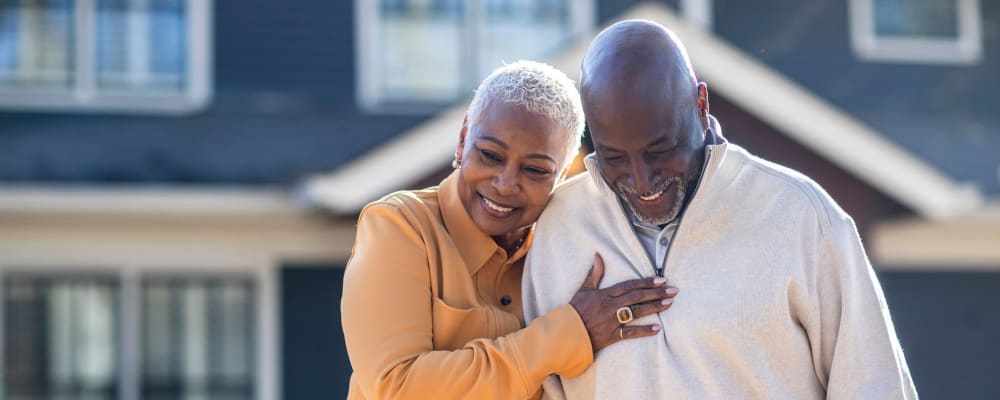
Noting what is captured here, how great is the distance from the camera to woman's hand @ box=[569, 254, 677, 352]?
296 cm

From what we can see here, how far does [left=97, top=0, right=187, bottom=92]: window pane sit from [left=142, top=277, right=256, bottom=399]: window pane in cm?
148

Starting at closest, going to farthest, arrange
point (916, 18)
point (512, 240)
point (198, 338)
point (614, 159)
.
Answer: point (614, 159)
point (512, 240)
point (198, 338)
point (916, 18)

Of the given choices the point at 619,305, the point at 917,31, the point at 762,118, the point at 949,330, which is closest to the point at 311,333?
the point at 762,118

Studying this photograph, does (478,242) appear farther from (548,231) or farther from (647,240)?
(647,240)

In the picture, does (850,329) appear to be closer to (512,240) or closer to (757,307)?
(757,307)

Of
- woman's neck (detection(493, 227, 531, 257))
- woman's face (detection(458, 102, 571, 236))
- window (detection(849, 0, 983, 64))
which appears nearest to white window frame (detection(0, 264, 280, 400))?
window (detection(849, 0, 983, 64))

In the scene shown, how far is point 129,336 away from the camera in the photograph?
9953mm

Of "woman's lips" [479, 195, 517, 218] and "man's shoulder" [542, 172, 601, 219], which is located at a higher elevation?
"man's shoulder" [542, 172, 601, 219]

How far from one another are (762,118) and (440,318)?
6478 mm

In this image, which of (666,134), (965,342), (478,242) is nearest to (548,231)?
(478,242)

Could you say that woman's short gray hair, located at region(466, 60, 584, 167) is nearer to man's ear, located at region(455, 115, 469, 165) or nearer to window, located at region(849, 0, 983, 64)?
man's ear, located at region(455, 115, 469, 165)

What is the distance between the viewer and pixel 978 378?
1138 cm

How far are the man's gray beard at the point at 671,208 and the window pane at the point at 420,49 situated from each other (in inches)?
306

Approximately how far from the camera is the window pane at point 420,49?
35.3 feet
